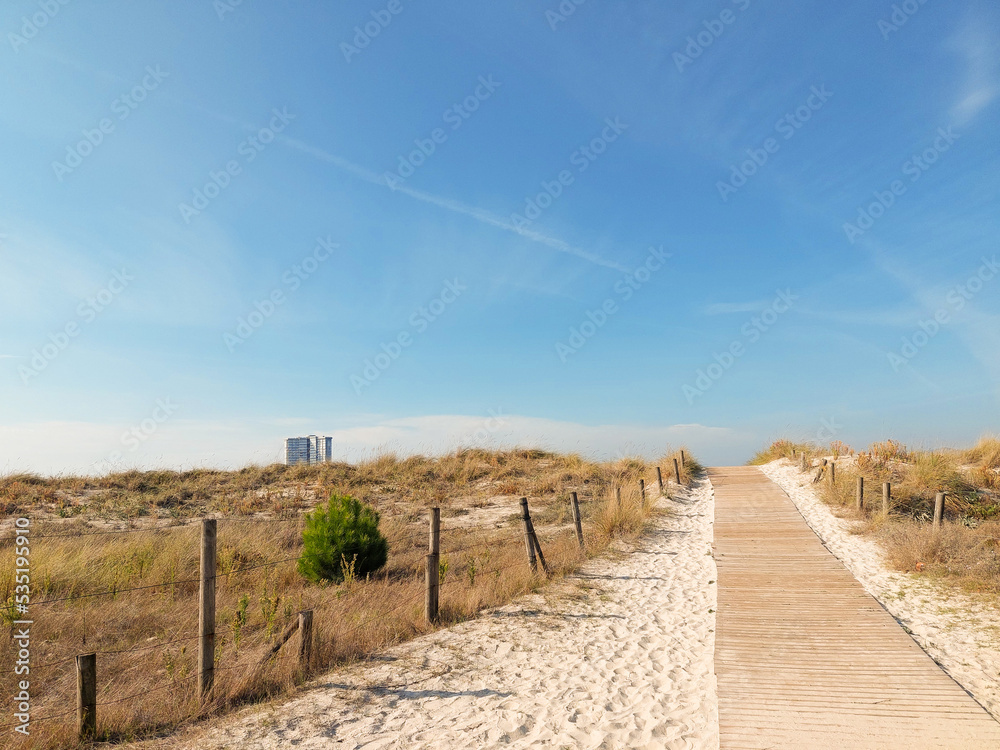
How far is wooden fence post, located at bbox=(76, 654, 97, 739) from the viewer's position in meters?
4.55

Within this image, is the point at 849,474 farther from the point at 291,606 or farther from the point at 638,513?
the point at 291,606

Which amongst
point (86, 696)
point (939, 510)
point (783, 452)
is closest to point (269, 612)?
point (86, 696)

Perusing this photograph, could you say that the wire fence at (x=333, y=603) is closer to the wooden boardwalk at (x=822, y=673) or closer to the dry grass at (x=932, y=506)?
the wooden boardwalk at (x=822, y=673)

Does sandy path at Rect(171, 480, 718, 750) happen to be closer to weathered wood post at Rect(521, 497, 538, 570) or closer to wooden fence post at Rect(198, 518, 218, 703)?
wooden fence post at Rect(198, 518, 218, 703)

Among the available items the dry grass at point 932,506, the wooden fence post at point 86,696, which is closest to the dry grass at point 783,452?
the dry grass at point 932,506

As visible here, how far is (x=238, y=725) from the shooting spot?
4.96 m

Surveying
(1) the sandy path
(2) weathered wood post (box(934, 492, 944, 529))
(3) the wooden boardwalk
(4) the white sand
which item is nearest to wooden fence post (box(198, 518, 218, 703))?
(1) the sandy path

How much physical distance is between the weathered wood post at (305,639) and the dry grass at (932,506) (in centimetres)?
1015

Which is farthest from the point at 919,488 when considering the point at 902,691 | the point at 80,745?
the point at 80,745

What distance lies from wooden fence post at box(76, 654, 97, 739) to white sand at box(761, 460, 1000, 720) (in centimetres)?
794

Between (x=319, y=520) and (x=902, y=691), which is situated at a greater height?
(x=319, y=520)

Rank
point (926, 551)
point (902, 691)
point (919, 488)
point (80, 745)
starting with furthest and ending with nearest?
point (919, 488) < point (926, 551) < point (902, 691) < point (80, 745)

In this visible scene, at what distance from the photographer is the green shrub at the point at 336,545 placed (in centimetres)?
961

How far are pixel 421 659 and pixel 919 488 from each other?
15.9 meters
